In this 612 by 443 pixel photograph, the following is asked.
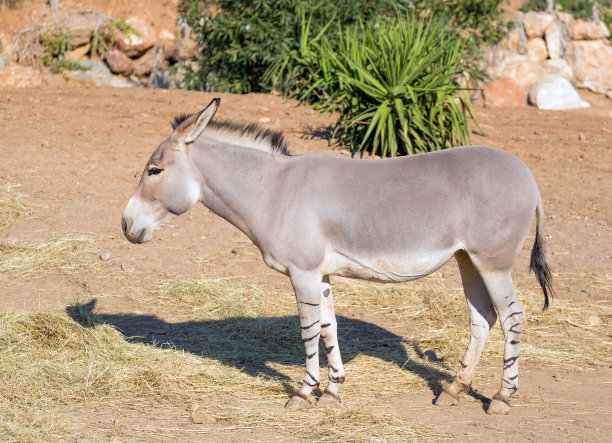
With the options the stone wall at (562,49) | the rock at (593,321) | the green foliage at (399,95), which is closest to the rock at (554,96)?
the stone wall at (562,49)

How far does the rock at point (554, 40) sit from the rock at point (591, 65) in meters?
0.32

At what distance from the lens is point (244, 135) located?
510 cm

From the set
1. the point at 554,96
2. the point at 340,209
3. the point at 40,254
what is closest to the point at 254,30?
the point at 554,96

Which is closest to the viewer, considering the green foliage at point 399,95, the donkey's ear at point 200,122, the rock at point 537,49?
the donkey's ear at point 200,122

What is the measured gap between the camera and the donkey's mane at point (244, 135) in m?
5.05

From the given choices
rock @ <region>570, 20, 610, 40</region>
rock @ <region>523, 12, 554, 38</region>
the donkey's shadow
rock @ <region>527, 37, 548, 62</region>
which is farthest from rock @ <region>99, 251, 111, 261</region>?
rock @ <region>570, 20, 610, 40</region>

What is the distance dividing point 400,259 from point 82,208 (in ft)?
18.3

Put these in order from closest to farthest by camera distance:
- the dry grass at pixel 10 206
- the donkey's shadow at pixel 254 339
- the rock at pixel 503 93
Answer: the donkey's shadow at pixel 254 339
the dry grass at pixel 10 206
the rock at pixel 503 93

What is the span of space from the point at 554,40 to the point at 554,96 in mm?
2862

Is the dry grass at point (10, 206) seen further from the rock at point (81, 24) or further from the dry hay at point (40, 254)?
the rock at point (81, 24)

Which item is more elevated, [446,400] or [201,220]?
[446,400]

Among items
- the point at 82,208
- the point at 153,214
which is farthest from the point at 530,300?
the point at 82,208

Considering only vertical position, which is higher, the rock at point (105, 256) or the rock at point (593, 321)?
the rock at point (593, 321)

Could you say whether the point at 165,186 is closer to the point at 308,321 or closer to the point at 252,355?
the point at 308,321
